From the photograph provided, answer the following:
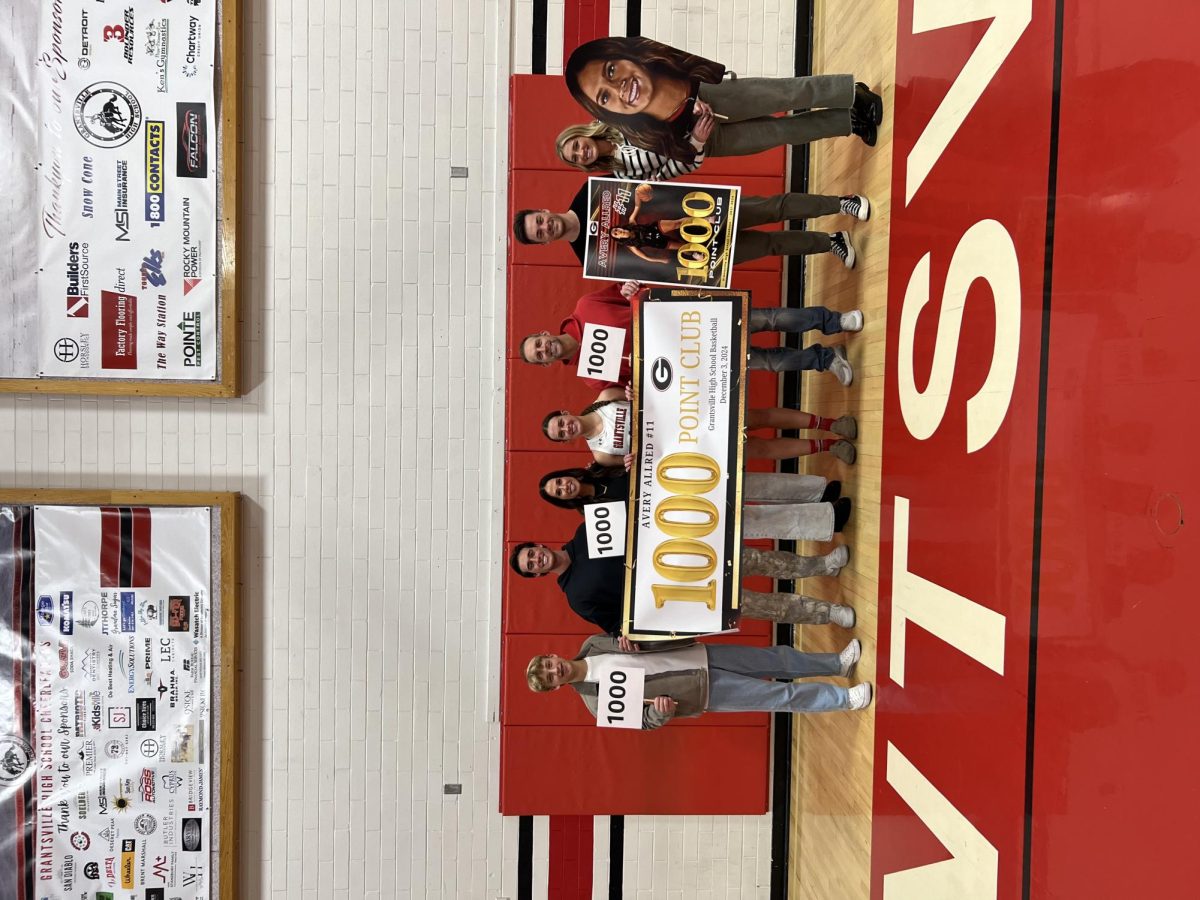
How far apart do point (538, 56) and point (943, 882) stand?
4.59 m

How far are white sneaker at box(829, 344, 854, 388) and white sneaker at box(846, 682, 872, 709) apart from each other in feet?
4.64

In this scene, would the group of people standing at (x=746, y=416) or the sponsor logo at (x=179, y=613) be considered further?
the sponsor logo at (x=179, y=613)

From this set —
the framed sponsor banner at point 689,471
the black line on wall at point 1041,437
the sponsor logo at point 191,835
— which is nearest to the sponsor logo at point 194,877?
the sponsor logo at point 191,835

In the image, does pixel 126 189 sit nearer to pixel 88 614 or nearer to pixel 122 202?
pixel 122 202

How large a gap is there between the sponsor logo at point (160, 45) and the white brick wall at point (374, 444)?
435 mm

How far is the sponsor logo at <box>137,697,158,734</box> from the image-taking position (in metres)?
4.48

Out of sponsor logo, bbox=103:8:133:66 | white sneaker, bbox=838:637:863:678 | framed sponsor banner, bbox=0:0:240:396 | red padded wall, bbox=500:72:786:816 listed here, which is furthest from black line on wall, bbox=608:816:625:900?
sponsor logo, bbox=103:8:133:66

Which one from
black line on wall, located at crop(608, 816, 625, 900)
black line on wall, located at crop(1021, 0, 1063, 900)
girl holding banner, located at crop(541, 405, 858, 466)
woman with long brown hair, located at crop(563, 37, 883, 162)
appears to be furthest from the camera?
black line on wall, located at crop(608, 816, 625, 900)

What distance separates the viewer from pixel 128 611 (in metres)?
4.47

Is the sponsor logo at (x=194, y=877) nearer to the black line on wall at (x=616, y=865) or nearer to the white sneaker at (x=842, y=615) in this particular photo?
the black line on wall at (x=616, y=865)

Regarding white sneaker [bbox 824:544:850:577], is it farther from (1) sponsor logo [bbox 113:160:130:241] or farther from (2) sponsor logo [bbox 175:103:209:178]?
(1) sponsor logo [bbox 113:160:130:241]

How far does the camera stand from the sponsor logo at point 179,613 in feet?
14.7

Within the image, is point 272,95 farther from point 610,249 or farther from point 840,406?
point 840,406

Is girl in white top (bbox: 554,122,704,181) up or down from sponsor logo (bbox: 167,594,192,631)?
up
